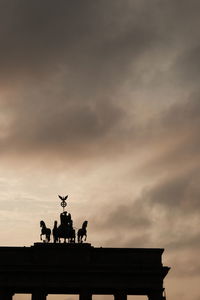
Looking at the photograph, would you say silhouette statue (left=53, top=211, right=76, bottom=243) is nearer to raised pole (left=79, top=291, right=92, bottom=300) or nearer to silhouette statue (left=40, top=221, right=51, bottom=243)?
silhouette statue (left=40, top=221, right=51, bottom=243)

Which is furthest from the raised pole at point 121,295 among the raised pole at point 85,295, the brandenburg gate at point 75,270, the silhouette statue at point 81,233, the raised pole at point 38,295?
the raised pole at point 38,295

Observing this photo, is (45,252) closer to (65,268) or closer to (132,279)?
(65,268)

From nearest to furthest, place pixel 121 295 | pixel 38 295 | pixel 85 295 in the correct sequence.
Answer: pixel 85 295, pixel 38 295, pixel 121 295

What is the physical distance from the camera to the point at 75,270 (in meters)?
81.4

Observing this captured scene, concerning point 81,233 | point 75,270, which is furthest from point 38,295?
point 81,233

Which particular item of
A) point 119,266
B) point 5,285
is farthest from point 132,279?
point 5,285

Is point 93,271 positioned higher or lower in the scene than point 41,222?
lower

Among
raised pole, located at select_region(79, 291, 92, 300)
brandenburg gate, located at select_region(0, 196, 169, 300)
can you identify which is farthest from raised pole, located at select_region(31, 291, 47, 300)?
raised pole, located at select_region(79, 291, 92, 300)

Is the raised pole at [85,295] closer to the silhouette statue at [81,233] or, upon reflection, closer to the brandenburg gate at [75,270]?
the brandenburg gate at [75,270]

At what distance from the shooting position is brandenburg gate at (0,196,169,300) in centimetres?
8138

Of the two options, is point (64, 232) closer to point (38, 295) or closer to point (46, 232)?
point (46, 232)

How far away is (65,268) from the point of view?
268ft

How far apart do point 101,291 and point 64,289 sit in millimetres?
3796

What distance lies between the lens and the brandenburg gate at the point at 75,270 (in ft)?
267
